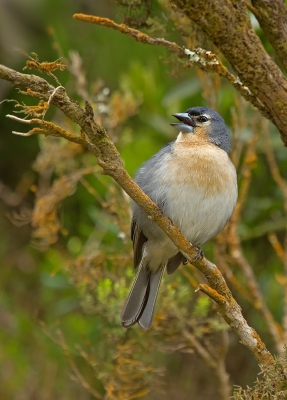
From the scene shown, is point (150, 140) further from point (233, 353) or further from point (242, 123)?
point (233, 353)

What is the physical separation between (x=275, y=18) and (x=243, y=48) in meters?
0.25

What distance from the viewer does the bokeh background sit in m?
4.46

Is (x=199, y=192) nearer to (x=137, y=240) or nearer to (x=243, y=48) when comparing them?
(x=137, y=240)

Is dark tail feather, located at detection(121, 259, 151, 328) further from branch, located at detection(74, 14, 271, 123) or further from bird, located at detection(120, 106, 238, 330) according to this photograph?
branch, located at detection(74, 14, 271, 123)

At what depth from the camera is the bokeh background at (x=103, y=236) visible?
14.6 ft

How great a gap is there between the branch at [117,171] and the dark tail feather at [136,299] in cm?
109

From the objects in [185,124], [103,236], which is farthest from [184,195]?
[103,236]

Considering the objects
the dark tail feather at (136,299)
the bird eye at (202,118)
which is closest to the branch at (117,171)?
the dark tail feather at (136,299)

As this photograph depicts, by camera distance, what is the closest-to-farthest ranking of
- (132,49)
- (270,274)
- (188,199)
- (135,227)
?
(188,199) → (135,227) → (270,274) → (132,49)

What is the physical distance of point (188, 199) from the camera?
3826 millimetres

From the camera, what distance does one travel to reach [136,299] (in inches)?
160

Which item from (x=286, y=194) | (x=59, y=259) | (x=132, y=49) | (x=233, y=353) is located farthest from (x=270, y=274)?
(x=132, y=49)

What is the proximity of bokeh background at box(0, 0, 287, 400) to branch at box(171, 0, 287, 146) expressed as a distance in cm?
49

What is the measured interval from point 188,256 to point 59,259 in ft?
9.59
